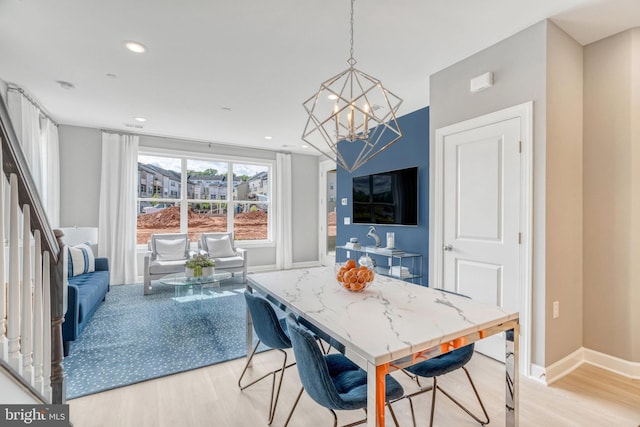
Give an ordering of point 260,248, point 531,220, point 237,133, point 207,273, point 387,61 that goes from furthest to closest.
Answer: point 260,248
point 237,133
point 207,273
point 387,61
point 531,220

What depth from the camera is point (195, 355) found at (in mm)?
2699

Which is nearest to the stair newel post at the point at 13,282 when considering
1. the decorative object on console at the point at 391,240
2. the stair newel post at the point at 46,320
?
the stair newel post at the point at 46,320

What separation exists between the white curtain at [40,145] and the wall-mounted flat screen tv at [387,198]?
3.88m

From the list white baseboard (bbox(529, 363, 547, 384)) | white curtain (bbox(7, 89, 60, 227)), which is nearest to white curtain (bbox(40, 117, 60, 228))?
white curtain (bbox(7, 89, 60, 227))

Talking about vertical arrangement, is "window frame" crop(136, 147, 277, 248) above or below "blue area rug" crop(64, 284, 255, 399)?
above

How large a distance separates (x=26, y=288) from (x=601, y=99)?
3.86 m

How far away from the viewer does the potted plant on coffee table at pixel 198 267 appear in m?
4.13

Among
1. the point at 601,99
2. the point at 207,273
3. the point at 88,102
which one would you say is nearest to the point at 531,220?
the point at 601,99

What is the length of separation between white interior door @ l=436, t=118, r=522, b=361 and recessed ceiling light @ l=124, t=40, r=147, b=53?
2.84m

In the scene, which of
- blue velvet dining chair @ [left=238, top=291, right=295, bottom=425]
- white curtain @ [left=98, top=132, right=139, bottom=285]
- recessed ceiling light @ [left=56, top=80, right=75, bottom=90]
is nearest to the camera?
blue velvet dining chair @ [left=238, top=291, right=295, bottom=425]

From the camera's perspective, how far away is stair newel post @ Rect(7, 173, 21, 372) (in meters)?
1.22

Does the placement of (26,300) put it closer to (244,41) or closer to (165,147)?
(244,41)

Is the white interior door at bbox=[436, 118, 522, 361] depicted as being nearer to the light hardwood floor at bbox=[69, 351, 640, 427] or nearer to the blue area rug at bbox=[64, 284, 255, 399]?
the light hardwood floor at bbox=[69, 351, 640, 427]

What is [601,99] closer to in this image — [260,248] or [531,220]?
[531,220]
